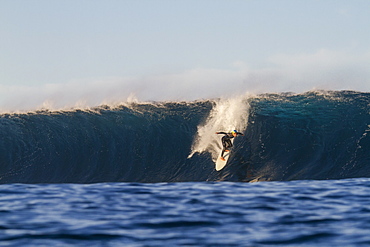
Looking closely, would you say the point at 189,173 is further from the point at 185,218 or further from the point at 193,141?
the point at 185,218

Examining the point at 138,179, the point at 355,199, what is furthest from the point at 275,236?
the point at 138,179

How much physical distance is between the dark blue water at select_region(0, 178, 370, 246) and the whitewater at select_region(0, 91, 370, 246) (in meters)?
0.02

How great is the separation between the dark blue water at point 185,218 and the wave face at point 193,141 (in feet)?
17.3

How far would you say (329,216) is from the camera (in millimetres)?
6711

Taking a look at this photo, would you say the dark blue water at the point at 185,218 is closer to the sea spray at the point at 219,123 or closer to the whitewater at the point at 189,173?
the whitewater at the point at 189,173

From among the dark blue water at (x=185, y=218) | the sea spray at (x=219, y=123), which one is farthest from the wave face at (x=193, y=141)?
the dark blue water at (x=185, y=218)

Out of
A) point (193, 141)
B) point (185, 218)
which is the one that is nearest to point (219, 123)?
point (193, 141)

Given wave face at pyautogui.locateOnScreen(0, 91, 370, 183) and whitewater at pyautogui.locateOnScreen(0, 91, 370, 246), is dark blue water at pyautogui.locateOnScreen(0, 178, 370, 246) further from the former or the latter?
wave face at pyautogui.locateOnScreen(0, 91, 370, 183)

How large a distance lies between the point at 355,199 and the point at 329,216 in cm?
159

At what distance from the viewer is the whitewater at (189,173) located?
234 inches

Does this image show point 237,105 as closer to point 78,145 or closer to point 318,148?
point 318,148

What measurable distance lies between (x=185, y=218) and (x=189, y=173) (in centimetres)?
816

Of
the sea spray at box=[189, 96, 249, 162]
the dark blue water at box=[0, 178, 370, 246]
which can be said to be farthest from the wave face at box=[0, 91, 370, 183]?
the dark blue water at box=[0, 178, 370, 246]

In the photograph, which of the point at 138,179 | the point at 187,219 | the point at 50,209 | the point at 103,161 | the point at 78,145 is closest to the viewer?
the point at 187,219
